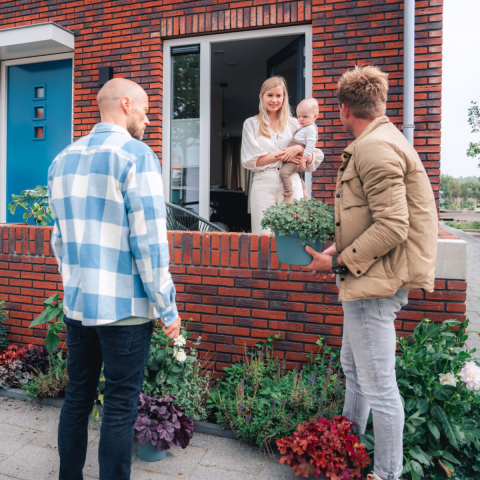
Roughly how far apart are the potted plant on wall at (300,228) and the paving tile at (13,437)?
1.99m

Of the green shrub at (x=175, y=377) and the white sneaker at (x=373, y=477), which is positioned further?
the green shrub at (x=175, y=377)

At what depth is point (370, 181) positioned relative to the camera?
1836 millimetres

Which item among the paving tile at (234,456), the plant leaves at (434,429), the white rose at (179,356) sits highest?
the white rose at (179,356)

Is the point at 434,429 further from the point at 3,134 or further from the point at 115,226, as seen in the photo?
the point at 3,134

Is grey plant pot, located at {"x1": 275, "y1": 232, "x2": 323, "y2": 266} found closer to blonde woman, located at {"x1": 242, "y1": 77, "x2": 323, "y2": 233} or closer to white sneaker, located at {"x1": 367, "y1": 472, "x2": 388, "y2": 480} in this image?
white sneaker, located at {"x1": 367, "y1": 472, "x2": 388, "y2": 480}

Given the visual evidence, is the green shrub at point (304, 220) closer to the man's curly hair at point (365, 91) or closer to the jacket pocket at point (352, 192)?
the jacket pocket at point (352, 192)

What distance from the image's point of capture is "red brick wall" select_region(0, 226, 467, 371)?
9.98 feet

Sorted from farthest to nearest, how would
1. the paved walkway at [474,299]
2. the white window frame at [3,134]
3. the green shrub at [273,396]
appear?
the white window frame at [3,134], the paved walkway at [474,299], the green shrub at [273,396]

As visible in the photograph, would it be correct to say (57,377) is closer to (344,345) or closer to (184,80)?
(344,345)

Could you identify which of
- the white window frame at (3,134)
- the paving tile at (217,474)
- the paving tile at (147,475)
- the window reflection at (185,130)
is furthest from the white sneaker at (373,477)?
the white window frame at (3,134)

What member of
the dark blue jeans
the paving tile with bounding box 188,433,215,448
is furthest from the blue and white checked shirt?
the paving tile with bounding box 188,433,215,448

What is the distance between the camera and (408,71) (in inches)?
160

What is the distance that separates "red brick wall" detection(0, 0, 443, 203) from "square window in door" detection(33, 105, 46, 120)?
0.81 metres

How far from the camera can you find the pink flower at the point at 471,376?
91.6 inches
